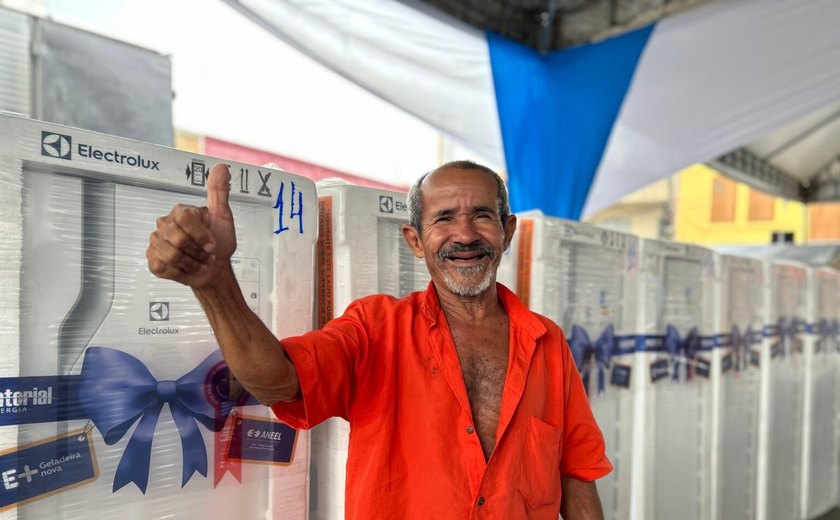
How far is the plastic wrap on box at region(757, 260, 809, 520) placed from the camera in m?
4.28

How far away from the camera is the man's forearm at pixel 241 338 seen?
3.60ft

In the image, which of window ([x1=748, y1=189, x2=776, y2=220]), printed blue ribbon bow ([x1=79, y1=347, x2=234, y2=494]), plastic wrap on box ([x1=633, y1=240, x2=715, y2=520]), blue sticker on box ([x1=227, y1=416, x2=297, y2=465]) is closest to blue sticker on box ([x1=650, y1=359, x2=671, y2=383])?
plastic wrap on box ([x1=633, y1=240, x2=715, y2=520])

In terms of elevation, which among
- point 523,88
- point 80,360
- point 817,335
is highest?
point 523,88

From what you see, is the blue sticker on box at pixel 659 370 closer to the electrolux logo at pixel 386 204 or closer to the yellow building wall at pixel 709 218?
the electrolux logo at pixel 386 204

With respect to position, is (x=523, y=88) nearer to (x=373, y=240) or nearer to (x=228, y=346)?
(x=373, y=240)

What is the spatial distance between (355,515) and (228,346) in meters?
0.54

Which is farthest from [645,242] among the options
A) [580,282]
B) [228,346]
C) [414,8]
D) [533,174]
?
[228,346]

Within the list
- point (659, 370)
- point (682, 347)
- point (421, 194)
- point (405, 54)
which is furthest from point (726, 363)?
point (421, 194)

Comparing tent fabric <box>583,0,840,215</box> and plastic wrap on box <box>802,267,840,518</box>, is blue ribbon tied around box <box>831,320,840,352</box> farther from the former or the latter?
tent fabric <box>583,0,840,215</box>

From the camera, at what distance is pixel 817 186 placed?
8.98m

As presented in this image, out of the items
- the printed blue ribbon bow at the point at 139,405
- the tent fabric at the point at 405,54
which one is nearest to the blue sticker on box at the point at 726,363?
the tent fabric at the point at 405,54

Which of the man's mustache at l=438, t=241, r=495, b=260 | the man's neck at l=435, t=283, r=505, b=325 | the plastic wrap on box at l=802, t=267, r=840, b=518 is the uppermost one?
the man's mustache at l=438, t=241, r=495, b=260

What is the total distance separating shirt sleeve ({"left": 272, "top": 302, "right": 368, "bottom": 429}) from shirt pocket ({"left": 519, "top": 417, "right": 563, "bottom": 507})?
0.45 meters

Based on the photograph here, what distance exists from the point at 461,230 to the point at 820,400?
5.27 meters
